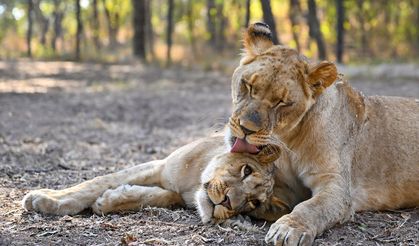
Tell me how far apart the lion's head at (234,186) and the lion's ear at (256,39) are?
58cm

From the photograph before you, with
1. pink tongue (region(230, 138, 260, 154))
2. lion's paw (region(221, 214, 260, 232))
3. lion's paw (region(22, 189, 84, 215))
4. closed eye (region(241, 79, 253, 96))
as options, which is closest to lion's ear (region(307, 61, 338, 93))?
closed eye (region(241, 79, 253, 96))

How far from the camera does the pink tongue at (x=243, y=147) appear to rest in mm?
3477

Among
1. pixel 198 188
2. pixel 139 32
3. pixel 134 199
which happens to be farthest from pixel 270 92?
pixel 139 32

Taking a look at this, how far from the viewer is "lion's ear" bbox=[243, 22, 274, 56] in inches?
148

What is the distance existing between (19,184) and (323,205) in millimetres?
2110

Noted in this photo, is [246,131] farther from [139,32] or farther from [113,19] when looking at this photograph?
[113,19]

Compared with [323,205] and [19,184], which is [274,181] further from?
[19,184]

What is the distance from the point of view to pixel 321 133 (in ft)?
12.2

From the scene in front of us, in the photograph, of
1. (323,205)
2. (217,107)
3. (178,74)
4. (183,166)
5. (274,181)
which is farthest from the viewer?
(178,74)

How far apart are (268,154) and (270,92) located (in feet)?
1.24

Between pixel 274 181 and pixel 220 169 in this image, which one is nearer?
pixel 220 169

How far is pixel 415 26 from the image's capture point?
22.6 meters

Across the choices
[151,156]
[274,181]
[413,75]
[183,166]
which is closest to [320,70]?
[274,181]

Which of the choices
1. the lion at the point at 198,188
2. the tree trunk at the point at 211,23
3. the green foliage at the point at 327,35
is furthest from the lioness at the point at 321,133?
the tree trunk at the point at 211,23
